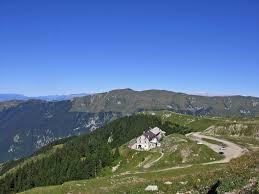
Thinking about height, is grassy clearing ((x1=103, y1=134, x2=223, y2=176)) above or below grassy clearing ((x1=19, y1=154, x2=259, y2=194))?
below

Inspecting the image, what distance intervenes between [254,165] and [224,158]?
65.5m

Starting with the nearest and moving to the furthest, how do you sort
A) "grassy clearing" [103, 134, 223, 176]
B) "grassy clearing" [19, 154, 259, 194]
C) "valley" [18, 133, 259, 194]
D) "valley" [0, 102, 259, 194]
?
"grassy clearing" [19, 154, 259, 194] < "valley" [18, 133, 259, 194] < "valley" [0, 102, 259, 194] < "grassy clearing" [103, 134, 223, 176]

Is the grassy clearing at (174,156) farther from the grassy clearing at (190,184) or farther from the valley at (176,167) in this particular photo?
the grassy clearing at (190,184)

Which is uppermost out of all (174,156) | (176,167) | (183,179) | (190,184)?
(190,184)

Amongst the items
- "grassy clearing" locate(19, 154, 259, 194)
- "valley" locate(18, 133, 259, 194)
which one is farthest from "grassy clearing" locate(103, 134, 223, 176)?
"grassy clearing" locate(19, 154, 259, 194)

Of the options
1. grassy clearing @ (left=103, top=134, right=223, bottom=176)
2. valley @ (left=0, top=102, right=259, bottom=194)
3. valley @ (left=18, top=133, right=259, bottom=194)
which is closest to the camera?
valley @ (left=18, top=133, right=259, bottom=194)

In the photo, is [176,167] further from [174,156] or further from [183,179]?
[183,179]

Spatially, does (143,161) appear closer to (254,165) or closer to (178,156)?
(178,156)

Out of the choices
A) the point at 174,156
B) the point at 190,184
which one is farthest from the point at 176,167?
the point at 190,184

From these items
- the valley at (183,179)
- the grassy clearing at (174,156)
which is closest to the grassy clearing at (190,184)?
the valley at (183,179)

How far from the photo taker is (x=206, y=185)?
44.0 meters

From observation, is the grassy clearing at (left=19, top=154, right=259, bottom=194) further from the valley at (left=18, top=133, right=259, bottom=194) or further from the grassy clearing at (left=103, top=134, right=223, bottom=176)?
the grassy clearing at (left=103, top=134, right=223, bottom=176)

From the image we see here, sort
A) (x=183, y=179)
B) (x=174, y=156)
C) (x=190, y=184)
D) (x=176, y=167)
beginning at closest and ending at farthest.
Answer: (x=190, y=184)
(x=183, y=179)
(x=176, y=167)
(x=174, y=156)

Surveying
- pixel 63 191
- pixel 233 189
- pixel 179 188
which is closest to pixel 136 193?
pixel 179 188
